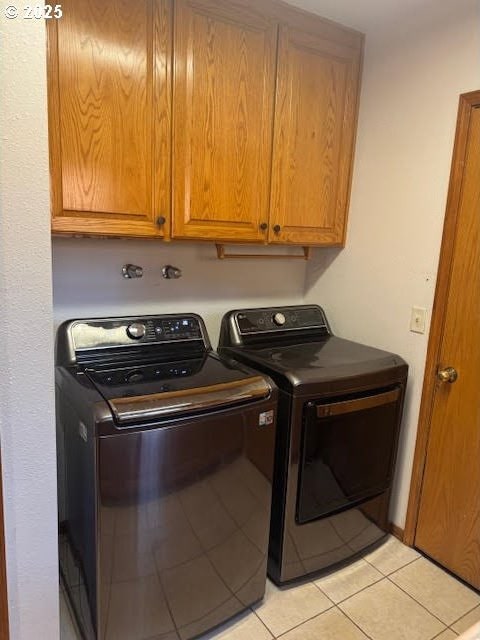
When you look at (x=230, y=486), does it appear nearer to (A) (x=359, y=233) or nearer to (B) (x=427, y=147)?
(A) (x=359, y=233)

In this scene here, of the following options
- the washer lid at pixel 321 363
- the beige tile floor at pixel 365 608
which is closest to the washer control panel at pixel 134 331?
the washer lid at pixel 321 363

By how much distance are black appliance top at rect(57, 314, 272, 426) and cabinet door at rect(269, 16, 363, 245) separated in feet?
2.11

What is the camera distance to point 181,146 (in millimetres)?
1656

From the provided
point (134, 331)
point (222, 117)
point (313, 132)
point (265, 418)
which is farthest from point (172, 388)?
point (313, 132)

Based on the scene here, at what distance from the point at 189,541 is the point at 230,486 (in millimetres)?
217

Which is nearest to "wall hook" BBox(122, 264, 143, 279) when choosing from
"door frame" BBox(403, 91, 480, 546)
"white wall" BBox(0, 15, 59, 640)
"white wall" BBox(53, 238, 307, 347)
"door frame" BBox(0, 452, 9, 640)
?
"white wall" BBox(53, 238, 307, 347)

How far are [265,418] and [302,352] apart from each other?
503mm

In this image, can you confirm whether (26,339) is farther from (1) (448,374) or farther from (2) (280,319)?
(1) (448,374)

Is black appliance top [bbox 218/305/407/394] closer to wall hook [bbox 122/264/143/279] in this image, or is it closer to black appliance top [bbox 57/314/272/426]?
black appliance top [bbox 57/314/272/426]

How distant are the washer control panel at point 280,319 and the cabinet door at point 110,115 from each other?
69cm

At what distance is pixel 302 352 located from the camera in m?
1.97

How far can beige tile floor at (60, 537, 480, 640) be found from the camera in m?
1.63

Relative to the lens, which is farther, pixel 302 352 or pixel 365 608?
pixel 302 352

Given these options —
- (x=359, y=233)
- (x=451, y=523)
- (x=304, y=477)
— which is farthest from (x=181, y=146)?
(x=451, y=523)
